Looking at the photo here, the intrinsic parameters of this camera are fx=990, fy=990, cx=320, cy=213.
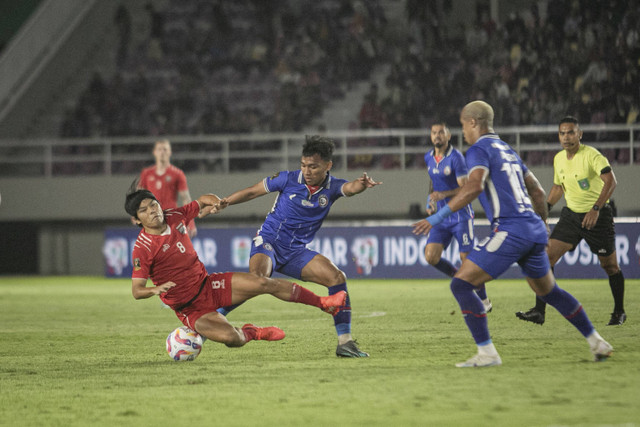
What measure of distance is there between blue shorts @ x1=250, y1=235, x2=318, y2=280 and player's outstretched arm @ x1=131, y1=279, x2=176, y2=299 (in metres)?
1.24

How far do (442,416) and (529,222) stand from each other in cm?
222

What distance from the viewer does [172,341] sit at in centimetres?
821

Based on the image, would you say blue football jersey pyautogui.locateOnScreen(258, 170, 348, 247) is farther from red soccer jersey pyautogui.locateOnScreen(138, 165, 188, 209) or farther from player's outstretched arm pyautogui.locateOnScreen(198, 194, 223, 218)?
red soccer jersey pyautogui.locateOnScreen(138, 165, 188, 209)

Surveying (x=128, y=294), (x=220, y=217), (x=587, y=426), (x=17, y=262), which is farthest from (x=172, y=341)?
(x=17, y=262)

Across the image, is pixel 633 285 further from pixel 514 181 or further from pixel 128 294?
pixel 514 181

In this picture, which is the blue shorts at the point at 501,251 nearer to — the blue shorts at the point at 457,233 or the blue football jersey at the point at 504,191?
the blue football jersey at the point at 504,191

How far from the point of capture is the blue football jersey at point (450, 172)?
38.8 ft

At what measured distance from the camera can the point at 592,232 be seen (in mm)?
10703

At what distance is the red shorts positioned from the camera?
8.27m

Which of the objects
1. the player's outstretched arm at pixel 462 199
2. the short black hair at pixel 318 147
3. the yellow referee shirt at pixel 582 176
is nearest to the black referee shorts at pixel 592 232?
the yellow referee shirt at pixel 582 176

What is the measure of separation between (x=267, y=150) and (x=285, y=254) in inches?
619

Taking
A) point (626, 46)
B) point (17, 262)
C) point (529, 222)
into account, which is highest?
point (626, 46)

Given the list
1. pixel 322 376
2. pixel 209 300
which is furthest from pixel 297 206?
pixel 322 376

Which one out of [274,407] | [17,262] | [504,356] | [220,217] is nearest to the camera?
[274,407]
